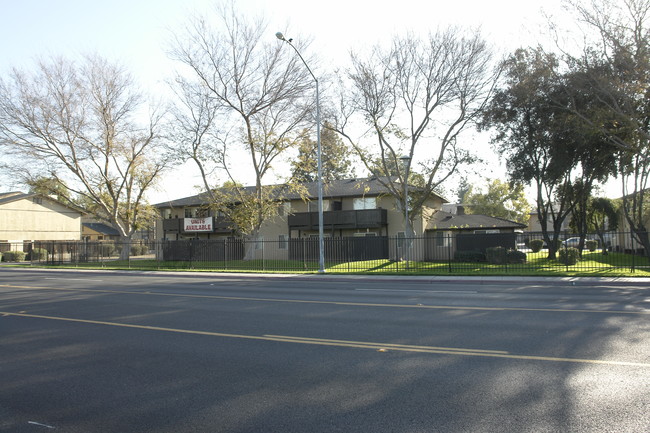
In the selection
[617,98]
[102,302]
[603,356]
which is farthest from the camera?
[617,98]

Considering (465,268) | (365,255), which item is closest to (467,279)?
(465,268)

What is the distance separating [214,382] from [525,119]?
1151 inches

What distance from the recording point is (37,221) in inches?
1996

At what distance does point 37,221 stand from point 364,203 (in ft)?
124

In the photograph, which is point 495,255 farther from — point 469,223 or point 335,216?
point 335,216

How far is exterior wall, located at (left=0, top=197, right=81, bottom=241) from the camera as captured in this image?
47.8 m

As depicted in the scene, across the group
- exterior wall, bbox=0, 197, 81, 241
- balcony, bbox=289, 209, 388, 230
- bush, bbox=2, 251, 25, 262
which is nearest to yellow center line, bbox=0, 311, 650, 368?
balcony, bbox=289, 209, 388, 230

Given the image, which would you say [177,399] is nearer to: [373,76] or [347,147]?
[373,76]

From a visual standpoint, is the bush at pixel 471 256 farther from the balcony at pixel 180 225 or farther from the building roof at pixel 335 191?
the balcony at pixel 180 225

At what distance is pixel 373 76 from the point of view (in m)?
28.7

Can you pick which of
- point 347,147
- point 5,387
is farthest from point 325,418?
point 347,147

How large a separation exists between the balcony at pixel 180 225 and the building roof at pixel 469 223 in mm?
17854

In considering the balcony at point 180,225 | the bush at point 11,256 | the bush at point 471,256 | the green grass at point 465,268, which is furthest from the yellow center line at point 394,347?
the bush at point 11,256

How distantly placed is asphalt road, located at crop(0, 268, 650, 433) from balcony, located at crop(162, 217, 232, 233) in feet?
96.4
